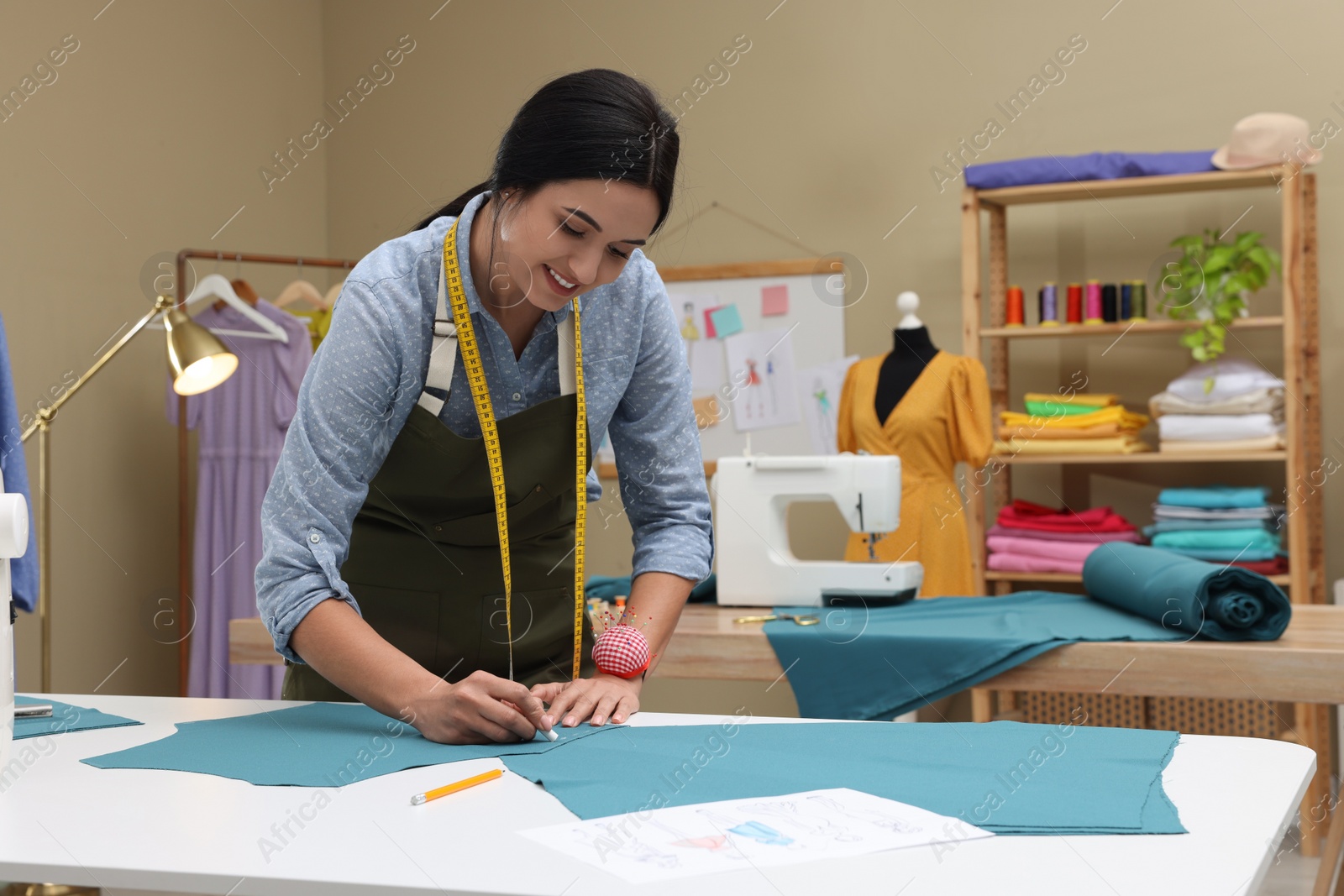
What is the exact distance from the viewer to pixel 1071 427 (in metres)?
3.70

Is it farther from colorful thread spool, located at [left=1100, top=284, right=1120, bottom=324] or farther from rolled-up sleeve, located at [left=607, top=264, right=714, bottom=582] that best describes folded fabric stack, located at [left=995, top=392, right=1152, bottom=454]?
rolled-up sleeve, located at [left=607, top=264, right=714, bottom=582]

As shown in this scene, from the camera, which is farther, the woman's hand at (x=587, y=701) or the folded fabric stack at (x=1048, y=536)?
the folded fabric stack at (x=1048, y=536)

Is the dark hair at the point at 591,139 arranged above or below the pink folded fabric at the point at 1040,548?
above

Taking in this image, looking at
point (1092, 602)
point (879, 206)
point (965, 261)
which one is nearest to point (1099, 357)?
point (965, 261)

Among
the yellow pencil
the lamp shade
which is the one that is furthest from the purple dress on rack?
the yellow pencil

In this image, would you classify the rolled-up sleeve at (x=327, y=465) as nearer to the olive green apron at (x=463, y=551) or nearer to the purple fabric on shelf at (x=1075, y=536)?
the olive green apron at (x=463, y=551)

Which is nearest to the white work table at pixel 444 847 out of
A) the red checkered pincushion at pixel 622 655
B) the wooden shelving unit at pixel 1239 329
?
the red checkered pincushion at pixel 622 655

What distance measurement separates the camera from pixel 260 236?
4.54 m

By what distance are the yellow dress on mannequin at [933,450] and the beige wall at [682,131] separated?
0.53 metres

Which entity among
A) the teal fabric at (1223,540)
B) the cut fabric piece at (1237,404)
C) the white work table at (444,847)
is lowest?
the white work table at (444,847)

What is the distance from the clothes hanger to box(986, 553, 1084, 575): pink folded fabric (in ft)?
7.46

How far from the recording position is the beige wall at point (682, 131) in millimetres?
3688

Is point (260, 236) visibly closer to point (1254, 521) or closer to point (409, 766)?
point (1254, 521)

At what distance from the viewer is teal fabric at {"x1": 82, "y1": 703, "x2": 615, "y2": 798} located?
3.59 feet
